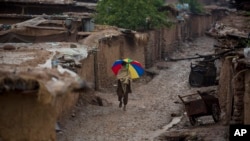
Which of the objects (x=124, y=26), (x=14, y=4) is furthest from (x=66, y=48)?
(x=14, y=4)

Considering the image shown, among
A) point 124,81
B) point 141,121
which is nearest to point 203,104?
point 141,121

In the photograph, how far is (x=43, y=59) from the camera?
11305 mm

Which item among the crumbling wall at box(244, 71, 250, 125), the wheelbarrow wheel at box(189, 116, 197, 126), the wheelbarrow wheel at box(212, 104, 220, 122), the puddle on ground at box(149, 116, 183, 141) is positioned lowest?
the puddle on ground at box(149, 116, 183, 141)

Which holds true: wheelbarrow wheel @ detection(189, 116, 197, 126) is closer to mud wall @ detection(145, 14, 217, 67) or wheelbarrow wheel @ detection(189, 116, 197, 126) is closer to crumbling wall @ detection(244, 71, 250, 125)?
crumbling wall @ detection(244, 71, 250, 125)

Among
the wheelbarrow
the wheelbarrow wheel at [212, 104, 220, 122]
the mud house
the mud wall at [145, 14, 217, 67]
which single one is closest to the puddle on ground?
the wheelbarrow

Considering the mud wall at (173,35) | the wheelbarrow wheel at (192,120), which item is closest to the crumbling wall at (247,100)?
the wheelbarrow wheel at (192,120)

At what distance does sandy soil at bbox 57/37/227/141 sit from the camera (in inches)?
498

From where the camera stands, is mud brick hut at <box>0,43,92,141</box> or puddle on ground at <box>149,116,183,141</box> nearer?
mud brick hut at <box>0,43,92,141</box>

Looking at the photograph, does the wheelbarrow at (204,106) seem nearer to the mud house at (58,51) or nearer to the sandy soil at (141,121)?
the sandy soil at (141,121)

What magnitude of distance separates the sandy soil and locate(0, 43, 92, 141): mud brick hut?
219 centimetres

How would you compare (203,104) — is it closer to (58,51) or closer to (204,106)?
(204,106)

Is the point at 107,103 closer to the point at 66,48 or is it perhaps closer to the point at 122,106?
the point at 122,106

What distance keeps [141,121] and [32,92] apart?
23.2 feet

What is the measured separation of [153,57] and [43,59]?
16.6 meters
